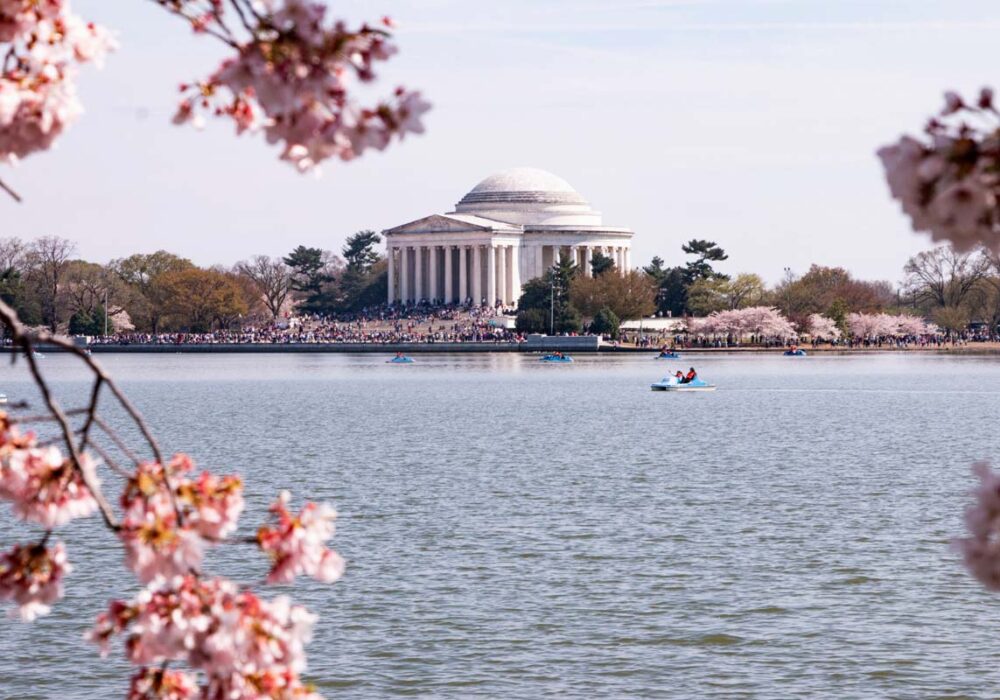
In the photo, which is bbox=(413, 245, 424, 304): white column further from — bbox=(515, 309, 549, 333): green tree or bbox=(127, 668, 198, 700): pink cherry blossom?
bbox=(127, 668, 198, 700): pink cherry blossom

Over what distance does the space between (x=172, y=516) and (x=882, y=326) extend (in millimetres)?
158394

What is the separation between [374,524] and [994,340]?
137 m

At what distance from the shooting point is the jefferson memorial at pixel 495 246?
186750 millimetres

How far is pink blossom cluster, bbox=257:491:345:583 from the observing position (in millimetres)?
6828

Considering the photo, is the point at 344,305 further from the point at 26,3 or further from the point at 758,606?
the point at 26,3

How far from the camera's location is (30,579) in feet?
22.6

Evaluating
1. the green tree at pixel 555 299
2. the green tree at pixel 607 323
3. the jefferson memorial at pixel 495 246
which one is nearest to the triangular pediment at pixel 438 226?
the jefferson memorial at pixel 495 246

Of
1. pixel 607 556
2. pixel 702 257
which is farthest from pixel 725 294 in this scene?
pixel 607 556

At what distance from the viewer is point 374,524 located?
3628 centimetres

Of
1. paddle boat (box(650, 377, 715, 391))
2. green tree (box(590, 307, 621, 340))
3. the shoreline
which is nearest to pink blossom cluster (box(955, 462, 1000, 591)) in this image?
paddle boat (box(650, 377, 715, 391))

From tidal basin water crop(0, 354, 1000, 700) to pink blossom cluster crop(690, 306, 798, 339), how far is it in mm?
79325

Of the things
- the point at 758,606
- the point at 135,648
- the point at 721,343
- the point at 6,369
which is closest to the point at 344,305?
the point at 721,343

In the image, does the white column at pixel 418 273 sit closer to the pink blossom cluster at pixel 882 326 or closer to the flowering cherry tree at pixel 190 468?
the pink blossom cluster at pixel 882 326

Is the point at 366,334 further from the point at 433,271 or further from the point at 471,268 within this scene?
the point at 471,268
